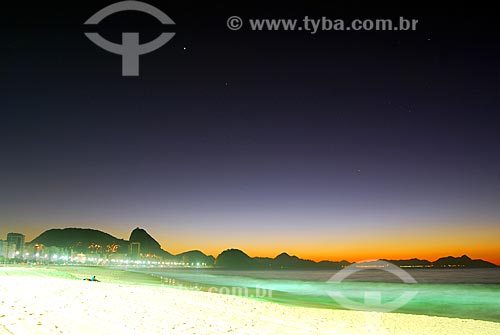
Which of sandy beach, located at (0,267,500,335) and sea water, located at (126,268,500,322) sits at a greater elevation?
sandy beach, located at (0,267,500,335)

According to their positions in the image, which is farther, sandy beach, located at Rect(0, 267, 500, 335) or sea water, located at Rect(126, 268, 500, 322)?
sea water, located at Rect(126, 268, 500, 322)

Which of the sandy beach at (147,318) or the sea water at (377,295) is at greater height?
the sandy beach at (147,318)

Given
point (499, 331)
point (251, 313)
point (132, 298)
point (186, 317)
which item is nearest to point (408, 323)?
point (499, 331)

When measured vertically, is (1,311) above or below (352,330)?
above

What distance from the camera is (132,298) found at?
13.1 meters

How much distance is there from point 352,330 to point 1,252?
188098mm

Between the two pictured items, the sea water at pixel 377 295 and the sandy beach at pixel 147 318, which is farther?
the sea water at pixel 377 295

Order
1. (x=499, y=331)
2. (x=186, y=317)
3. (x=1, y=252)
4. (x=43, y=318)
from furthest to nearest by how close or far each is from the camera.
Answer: (x=1, y=252)
(x=499, y=331)
(x=186, y=317)
(x=43, y=318)

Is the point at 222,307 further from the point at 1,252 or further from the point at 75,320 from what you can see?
the point at 1,252

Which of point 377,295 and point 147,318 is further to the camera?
point 377,295

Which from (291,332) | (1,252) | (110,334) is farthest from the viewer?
(1,252)

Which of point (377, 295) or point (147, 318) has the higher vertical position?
point (147, 318)

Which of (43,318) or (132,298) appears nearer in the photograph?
(43,318)

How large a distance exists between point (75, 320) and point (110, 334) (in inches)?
54.9
